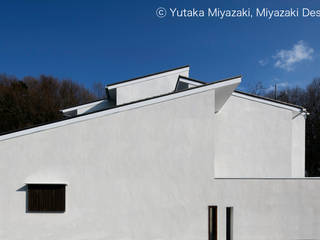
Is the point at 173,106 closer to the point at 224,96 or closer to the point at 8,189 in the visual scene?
the point at 224,96

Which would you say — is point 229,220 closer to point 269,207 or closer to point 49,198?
point 269,207

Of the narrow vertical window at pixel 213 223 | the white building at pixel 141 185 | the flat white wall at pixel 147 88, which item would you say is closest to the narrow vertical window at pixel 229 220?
the white building at pixel 141 185

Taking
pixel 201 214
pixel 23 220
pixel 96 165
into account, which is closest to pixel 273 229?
pixel 201 214

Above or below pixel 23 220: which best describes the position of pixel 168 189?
above

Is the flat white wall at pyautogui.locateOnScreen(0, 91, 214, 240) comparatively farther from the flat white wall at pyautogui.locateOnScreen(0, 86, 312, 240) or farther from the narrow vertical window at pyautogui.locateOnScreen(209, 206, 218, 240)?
the narrow vertical window at pyautogui.locateOnScreen(209, 206, 218, 240)

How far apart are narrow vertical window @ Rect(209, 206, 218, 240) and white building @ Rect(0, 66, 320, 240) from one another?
0.10 feet

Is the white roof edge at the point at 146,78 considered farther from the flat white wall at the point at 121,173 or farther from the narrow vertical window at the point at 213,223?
the narrow vertical window at the point at 213,223

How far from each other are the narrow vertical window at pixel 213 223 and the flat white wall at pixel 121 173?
16.7 inches

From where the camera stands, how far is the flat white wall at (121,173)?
6199 millimetres

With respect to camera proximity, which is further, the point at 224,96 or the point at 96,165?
the point at 224,96

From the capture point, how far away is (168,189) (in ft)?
21.2

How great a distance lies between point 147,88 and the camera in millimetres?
11047

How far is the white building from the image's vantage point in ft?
20.4

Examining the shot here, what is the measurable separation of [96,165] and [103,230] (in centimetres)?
212
